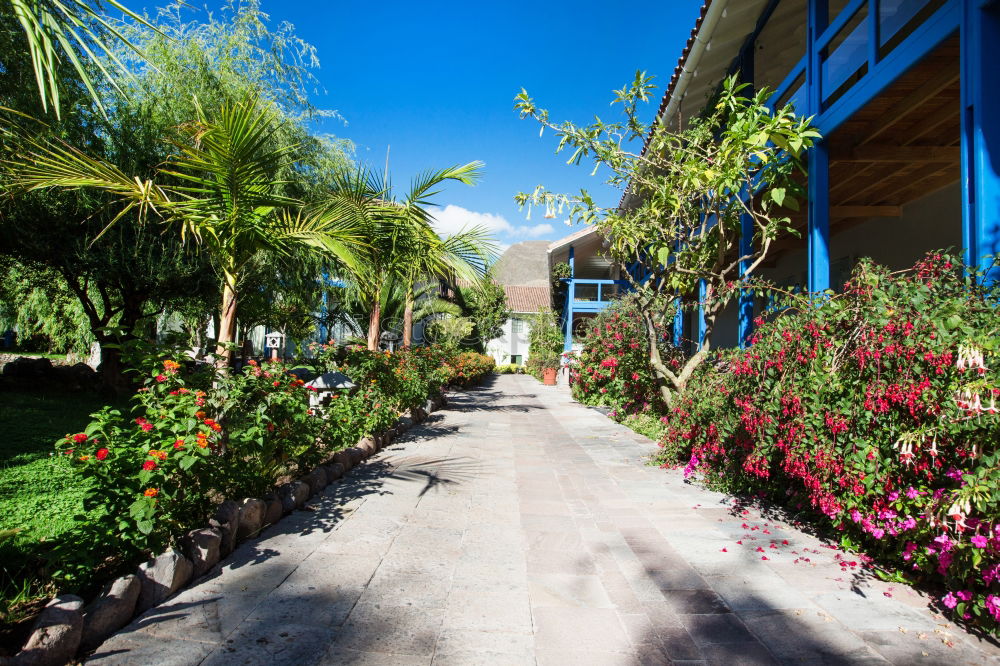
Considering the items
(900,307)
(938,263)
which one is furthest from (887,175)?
(900,307)

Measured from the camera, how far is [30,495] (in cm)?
426

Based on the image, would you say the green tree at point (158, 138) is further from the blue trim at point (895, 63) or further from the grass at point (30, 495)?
the blue trim at point (895, 63)

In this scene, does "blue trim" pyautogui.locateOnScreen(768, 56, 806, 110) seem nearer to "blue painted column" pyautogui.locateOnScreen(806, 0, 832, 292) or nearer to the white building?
"blue painted column" pyautogui.locateOnScreen(806, 0, 832, 292)

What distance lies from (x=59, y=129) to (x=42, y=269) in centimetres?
384

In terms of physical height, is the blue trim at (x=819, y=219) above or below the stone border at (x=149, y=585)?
above

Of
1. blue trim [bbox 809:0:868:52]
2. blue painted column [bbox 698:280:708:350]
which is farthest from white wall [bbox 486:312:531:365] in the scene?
blue trim [bbox 809:0:868:52]

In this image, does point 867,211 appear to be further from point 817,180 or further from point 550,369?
point 550,369

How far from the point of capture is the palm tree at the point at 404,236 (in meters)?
7.91

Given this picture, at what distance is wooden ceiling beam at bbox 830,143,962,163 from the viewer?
6.13m

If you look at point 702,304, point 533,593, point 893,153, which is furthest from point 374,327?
point 893,153

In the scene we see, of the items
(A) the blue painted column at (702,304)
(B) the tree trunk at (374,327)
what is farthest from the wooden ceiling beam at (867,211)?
(B) the tree trunk at (374,327)

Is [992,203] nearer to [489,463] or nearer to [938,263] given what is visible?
[938,263]

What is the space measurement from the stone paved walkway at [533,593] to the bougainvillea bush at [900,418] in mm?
333

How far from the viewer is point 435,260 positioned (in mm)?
8961
